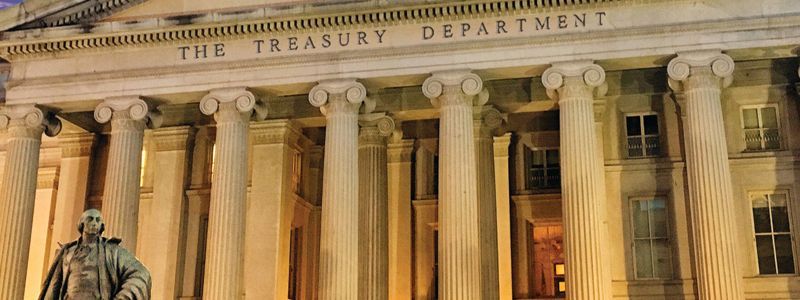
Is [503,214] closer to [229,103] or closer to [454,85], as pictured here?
[454,85]

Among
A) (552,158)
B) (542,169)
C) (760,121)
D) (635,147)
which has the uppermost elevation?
(760,121)

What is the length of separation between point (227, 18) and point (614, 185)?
1185cm

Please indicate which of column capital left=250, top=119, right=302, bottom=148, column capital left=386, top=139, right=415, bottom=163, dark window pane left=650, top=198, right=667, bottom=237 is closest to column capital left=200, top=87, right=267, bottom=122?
column capital left=250, top=119, right=302, bottom=148

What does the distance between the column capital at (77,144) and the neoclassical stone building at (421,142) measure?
7 centimetres

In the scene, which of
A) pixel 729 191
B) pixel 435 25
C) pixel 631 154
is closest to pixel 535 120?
pixel 631 154

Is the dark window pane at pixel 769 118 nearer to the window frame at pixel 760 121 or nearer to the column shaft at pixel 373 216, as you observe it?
the window frame at pixel 760 121

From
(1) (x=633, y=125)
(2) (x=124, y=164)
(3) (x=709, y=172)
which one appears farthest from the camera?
(1) (x=633, y=125)

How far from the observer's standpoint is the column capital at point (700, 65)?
23391mm

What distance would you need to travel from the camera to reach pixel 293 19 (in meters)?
25.7

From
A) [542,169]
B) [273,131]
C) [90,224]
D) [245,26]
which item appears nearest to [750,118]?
[542,169]

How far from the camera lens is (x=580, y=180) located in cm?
2328

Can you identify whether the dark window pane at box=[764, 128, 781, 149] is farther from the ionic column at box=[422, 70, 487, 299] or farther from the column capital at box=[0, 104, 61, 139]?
the column capital at box=[0, 104, 61, 139]

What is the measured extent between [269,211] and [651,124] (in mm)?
11730

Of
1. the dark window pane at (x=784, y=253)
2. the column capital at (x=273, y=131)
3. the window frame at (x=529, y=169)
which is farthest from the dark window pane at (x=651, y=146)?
the column capital at (x=273, y=131)
